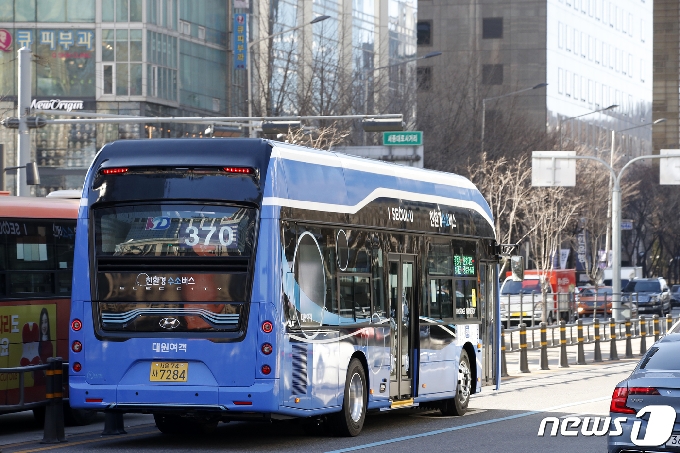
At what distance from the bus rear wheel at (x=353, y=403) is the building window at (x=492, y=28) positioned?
88.0 meters

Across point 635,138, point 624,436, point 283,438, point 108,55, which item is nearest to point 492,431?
point 283,438

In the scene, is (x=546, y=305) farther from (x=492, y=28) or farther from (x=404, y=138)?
(x=492, y=28)

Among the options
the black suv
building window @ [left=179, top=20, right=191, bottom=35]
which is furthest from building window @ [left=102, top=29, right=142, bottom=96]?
the black suv

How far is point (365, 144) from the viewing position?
54656 mm

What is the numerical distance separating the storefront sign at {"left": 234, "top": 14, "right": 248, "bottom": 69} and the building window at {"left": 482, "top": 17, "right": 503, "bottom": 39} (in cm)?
4412

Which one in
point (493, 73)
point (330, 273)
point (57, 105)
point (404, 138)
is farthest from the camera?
point (493, 73)

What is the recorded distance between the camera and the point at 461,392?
1825 cm

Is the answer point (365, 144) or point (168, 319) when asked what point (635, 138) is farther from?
point (168, 319)

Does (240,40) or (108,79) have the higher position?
(240,40)

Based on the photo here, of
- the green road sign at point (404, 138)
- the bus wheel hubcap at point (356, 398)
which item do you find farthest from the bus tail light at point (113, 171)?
the green road sign at point (404, 138)

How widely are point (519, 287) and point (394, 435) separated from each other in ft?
128

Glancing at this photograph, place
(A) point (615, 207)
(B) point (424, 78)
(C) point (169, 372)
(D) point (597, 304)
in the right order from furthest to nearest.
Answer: (B) point (424, 78), (D) point (597, 304), (A) point (615, 207), (C) point (169, 372)

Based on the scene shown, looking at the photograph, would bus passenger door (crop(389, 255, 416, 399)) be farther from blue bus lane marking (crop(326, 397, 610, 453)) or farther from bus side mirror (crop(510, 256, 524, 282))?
bus side mirror (crop(510, 256, 524, 282))

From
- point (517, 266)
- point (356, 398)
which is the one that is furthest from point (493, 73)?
point (356, 398)
